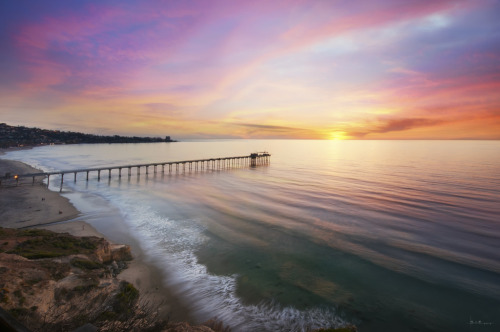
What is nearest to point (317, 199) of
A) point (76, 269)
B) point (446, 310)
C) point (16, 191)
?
point (446, 310)

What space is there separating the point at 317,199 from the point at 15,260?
2611 cm

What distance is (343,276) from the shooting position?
1314 cm

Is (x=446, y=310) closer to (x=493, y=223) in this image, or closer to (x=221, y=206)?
(x=493, y=223)

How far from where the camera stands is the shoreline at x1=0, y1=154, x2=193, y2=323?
10.6 m

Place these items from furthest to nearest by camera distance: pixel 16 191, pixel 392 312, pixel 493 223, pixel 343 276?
1. pixel 16 191
2. pixel 493 223
3. pixel 343 276
4. pixel 392 312

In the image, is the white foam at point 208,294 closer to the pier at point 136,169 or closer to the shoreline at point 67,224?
the shoreline at point 67,224

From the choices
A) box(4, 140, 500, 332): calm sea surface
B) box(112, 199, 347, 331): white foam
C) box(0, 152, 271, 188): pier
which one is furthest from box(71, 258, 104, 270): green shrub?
box(0, 152, 271, 188): pier

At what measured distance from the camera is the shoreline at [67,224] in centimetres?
1055

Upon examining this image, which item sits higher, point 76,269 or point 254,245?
point 76,269

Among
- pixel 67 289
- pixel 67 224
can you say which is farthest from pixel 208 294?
pixel 67 224

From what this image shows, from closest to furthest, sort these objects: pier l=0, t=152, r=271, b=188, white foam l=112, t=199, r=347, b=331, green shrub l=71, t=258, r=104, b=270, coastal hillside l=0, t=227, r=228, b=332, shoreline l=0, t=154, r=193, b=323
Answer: coastal hillside l=0, t=227, r=228, b=332 < white foam l=112, t=199, r=347, b=331 < green shrub l=71, t=258, r=104, b=270 < shoreline l=0, t=154, r=193, b=323 < pier l=0, t=152, r=271, b=188

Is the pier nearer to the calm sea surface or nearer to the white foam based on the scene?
the calm sea surface

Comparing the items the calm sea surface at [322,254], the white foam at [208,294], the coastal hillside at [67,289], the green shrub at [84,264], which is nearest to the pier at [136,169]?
the calm sea surface at [322,254]

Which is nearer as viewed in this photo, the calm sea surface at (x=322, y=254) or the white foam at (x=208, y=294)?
the white foam at (x=208, y=294)
